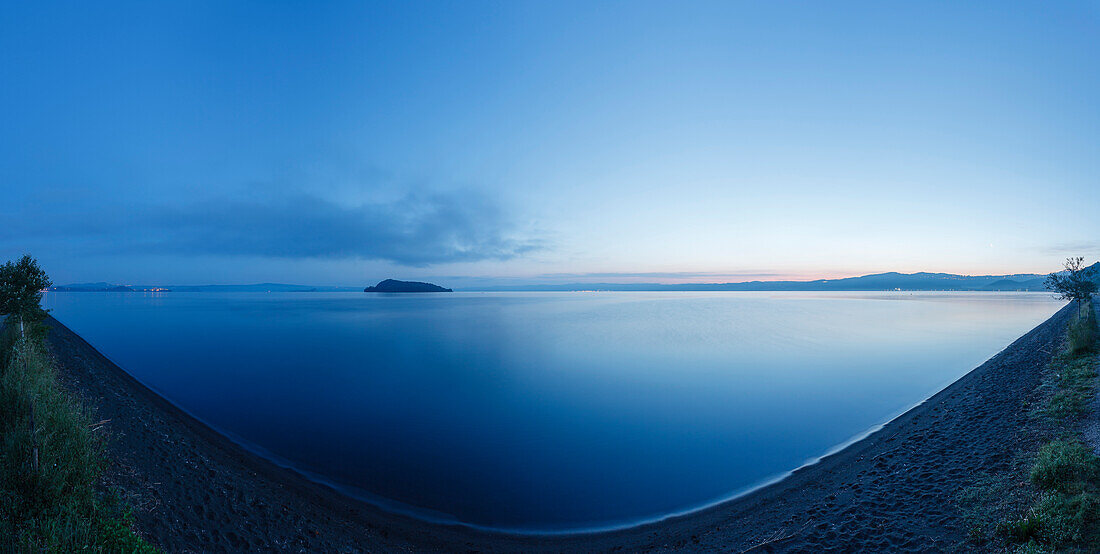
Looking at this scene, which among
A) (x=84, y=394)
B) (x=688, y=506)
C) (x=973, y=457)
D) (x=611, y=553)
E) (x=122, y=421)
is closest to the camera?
(x=611, y=553)

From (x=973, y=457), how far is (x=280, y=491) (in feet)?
→ 43.0

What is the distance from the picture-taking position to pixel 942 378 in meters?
19.2

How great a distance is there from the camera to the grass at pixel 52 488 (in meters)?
4.19

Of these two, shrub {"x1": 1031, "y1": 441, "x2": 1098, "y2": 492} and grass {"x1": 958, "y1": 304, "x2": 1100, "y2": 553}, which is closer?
grass {"x1": 958, "y1": 304, "x2": 1100, "y2": 553}

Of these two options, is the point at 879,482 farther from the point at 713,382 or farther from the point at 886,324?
the point at 886,324

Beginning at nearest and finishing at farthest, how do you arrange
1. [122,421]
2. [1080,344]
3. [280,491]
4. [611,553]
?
[611,553] → [280,491] → [122,421] → [1080,344]

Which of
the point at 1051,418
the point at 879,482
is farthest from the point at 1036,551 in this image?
the point at 1051,418

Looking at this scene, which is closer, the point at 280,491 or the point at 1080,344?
the point at 280,491

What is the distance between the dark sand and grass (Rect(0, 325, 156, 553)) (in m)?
0.62

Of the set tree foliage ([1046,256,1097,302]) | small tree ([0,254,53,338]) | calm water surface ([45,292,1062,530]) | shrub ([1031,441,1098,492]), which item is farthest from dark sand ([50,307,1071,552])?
tree foliage ([1046,256,1097,302])

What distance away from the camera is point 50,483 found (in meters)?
4.93

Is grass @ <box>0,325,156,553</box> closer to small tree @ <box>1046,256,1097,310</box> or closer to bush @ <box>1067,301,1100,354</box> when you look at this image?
bush @ <box>1067,301,1100,354</box>

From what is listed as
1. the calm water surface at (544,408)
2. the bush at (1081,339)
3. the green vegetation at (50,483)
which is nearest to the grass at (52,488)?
the green vegetation at (50,483)

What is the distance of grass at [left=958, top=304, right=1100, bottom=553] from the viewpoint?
4.48m
